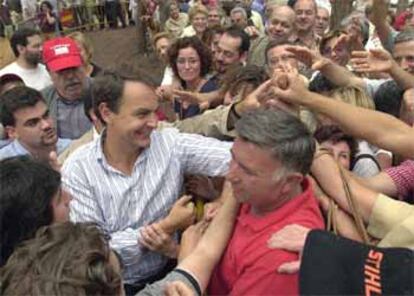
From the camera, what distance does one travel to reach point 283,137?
1.95 metres

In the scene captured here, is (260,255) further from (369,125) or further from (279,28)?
(279,28)

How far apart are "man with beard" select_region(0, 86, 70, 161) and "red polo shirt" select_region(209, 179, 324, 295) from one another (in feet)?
5.12

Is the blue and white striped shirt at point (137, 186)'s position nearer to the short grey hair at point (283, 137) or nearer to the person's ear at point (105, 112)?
the person's ear at point (105, 112)

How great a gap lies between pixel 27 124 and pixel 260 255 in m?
1.85

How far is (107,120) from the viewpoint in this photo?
2.54 metres

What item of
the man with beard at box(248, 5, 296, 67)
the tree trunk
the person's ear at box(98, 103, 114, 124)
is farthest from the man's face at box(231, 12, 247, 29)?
the person's ear at box(98, 103, 114, 124)

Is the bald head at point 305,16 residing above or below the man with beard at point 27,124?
below

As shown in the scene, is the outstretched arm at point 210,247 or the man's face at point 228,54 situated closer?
the outstretched arm at point 210,247

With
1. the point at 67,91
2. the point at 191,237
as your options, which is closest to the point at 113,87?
the point at 191,237

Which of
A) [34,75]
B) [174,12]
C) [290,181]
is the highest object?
[290,181]

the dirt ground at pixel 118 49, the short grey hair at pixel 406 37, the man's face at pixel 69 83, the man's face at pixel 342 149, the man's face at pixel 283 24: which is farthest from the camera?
the dirt ground at pixel 118 49

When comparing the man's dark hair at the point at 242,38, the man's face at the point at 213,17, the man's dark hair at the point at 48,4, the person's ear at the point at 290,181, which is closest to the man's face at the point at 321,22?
the man's face at the point at 213,17

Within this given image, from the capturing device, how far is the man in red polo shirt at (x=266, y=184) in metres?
1.93

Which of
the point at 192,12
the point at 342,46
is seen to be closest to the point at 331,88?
the point at 342,46
